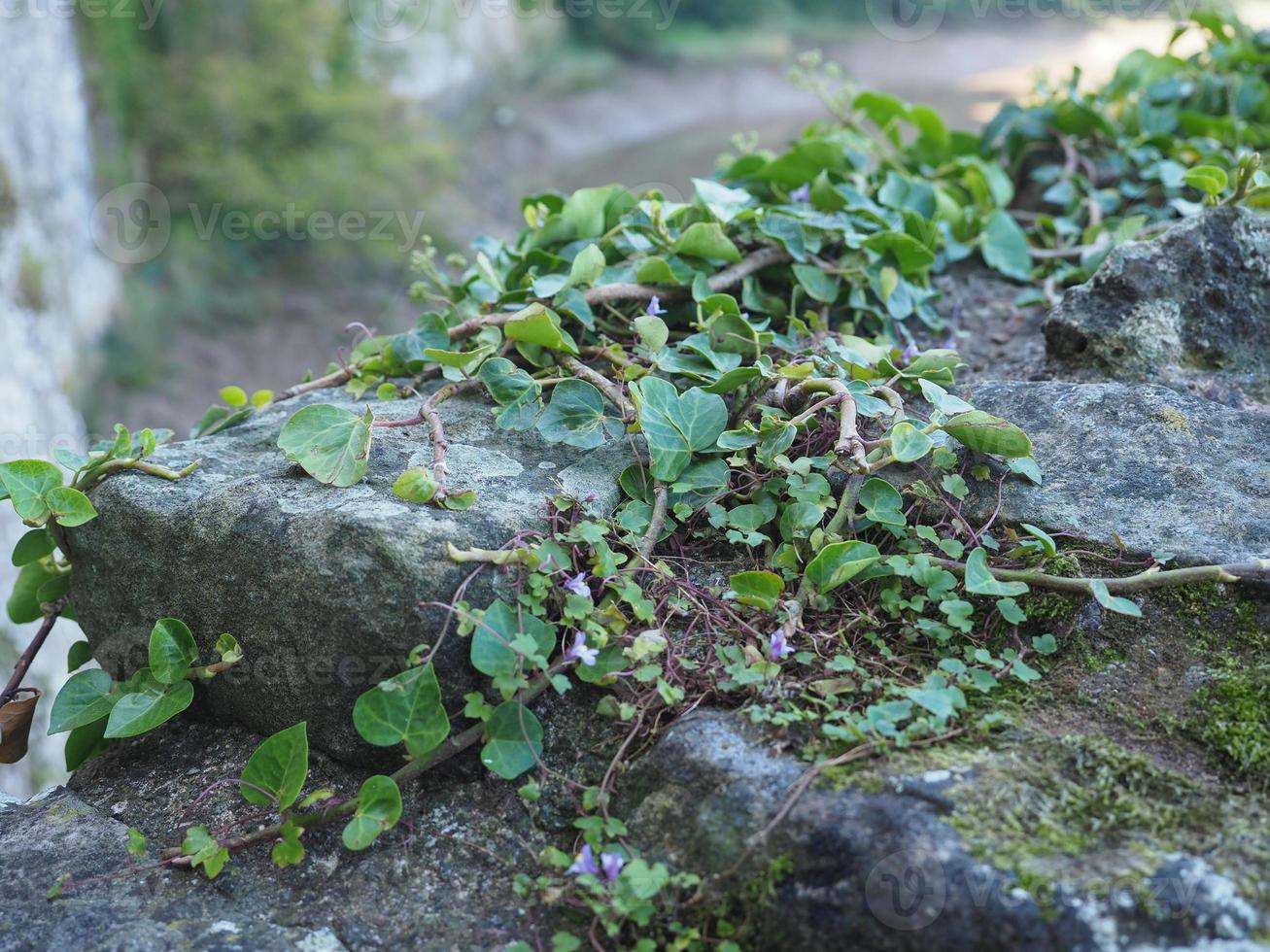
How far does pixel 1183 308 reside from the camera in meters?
1.44

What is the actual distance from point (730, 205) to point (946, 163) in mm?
855

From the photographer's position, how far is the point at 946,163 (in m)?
2.21

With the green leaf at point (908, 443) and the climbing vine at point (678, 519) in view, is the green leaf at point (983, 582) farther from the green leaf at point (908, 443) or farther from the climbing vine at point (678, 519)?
the green leaf at point (908, 443)

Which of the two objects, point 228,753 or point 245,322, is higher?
point 228,753

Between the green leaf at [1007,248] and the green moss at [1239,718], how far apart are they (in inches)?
39.7

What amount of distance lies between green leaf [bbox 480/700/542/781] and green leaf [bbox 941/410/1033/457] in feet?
1.89

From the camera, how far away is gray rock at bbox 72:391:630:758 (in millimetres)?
1071

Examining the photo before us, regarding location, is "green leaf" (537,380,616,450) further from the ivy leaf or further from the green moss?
the green moss

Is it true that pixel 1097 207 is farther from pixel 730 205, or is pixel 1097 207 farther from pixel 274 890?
pixel 274 890

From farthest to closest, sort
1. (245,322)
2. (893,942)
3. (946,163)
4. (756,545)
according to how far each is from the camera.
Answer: (245,322), (946,163), (756,545), (893,942)

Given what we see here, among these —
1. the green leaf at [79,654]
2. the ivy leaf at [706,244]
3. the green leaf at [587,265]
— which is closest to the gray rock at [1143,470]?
the ivy leaf at [706,244]

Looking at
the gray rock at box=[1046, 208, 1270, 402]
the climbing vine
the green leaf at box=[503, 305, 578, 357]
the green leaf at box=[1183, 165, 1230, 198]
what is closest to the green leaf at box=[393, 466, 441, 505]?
the climbing vine

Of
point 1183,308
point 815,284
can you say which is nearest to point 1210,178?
point 1183,308

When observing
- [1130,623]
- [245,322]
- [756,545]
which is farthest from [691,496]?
[245,322]
